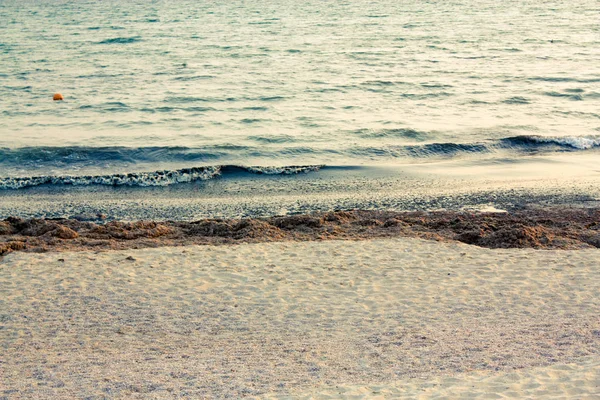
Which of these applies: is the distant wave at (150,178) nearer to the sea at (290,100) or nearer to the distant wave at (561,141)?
the sea at (290,100)

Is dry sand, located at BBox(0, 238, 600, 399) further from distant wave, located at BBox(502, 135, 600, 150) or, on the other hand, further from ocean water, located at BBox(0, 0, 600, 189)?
distant wave, located at BBox(502, 135, 600, 150)

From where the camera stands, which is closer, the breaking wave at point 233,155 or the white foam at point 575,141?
the breaking wave at point 233,155

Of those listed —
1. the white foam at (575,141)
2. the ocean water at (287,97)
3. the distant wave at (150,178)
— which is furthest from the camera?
the white foam at (575,141)

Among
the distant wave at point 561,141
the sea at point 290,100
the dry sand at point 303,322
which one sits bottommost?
the distant wave at point 561,141

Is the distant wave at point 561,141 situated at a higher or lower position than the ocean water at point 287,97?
lower

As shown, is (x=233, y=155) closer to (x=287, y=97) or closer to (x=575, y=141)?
(x=287, y=97)

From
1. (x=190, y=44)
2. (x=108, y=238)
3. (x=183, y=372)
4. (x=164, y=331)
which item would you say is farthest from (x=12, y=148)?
(x=190, y=44)

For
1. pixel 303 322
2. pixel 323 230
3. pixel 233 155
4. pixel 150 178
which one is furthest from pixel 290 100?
pixel 303 322

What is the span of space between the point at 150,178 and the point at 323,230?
4847 millimetres

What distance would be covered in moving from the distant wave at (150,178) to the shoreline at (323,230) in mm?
2473

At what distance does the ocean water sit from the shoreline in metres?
3.34

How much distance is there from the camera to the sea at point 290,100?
584 inches

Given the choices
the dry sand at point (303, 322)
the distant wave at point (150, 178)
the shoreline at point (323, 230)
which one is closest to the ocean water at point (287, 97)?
the distant wave at point (150, 178)

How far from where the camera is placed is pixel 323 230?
10.0 m
